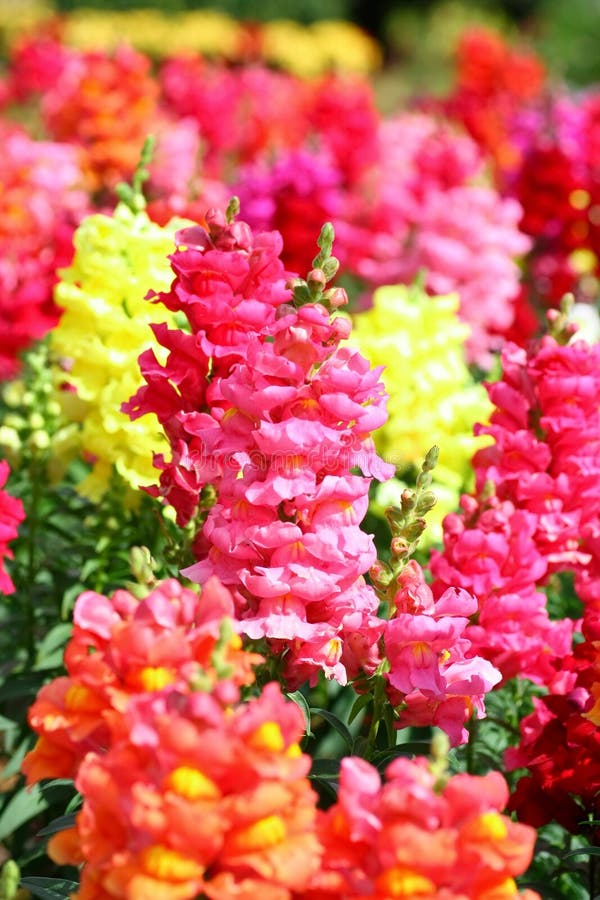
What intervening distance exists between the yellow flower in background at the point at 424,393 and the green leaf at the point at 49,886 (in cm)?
149

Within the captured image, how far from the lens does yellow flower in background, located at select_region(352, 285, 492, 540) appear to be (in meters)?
3.36

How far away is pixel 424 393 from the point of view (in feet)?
11.2

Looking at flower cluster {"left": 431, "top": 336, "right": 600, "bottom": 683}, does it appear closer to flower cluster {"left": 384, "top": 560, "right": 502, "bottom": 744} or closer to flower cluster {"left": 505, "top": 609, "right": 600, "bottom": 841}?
flower cluster {"left": 505, "top": 609, "right": 600, "bottom": 841}

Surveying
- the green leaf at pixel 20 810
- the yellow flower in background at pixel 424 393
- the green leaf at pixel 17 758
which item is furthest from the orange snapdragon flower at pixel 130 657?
the yellow flower in background at pixel 424 393

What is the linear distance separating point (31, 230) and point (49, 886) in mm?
3656

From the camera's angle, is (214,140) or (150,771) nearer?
(150,771)

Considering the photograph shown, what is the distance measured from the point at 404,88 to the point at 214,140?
515 inches

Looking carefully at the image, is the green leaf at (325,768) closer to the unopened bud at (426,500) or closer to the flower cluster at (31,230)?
the unopened bud at (426,500)

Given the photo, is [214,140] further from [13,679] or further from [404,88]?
[404,88]

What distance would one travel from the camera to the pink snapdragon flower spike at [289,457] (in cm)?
202

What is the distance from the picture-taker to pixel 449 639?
2053 mm

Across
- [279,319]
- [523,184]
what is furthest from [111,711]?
[523,184]

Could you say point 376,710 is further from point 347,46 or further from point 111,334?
point 347,46

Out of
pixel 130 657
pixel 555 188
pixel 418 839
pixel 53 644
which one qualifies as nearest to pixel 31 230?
pixel 555 188
